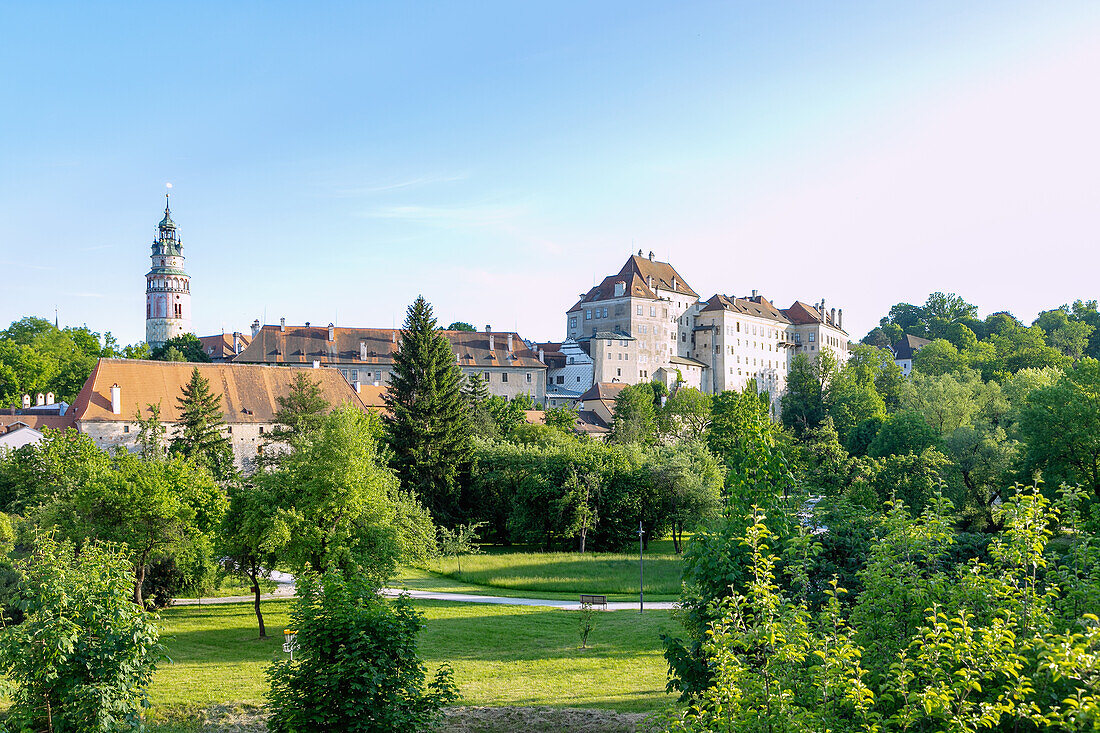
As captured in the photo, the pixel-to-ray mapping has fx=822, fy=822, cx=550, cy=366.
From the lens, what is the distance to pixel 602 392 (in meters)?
97.1

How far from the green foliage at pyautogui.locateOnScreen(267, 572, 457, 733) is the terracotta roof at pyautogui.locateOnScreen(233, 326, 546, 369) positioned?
8514 cm

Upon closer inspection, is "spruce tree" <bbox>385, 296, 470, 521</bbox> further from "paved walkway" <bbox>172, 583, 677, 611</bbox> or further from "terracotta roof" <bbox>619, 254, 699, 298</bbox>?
"terracotta roof" <bbox>619, 254, 699, 298</bbox>

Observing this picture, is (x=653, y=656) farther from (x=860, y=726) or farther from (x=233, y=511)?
(x=860, y=726)

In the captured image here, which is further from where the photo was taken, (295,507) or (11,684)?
(295,507)

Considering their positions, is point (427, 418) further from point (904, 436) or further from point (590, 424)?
point (590, 424)

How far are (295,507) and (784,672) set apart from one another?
71.0ft

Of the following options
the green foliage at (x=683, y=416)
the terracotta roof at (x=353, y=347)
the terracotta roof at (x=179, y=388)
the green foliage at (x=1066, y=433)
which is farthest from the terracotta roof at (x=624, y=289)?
the green foliage at (x=1066, y=433)

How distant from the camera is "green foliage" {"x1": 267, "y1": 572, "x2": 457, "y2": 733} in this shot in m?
12.4

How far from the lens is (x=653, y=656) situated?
79.6 feet

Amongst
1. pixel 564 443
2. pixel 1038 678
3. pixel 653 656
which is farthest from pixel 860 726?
pixel 564 443

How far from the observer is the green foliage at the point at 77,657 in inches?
488

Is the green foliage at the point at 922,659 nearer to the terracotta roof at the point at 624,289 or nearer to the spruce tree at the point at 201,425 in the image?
the spruce tree at the point at 201,425

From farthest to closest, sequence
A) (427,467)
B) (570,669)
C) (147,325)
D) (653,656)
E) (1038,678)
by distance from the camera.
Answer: (147,325), (427,467), (653,656), (570,669), (1038,678)

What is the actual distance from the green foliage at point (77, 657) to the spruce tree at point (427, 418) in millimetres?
38763
